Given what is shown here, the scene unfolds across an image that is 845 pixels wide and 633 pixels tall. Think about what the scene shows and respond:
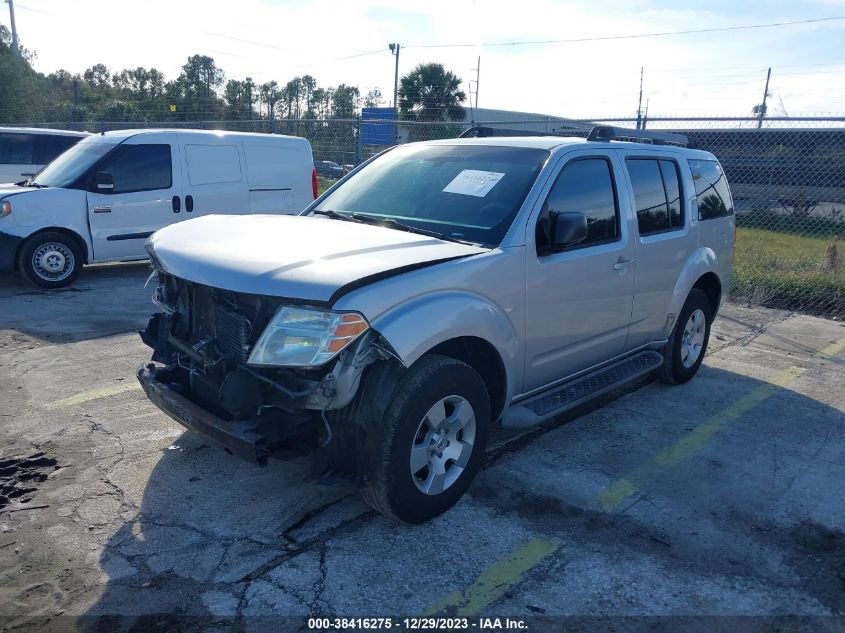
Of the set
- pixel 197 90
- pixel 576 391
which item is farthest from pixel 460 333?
pixel 197 90

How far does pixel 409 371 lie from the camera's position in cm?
319

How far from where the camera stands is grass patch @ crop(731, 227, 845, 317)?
927cm

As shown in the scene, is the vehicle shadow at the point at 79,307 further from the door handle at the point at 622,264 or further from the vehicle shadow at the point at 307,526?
the door handle at the point at 622,264

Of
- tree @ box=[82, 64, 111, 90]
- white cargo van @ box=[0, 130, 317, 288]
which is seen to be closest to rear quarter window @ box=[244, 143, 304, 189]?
white cargo van @ box=[0, 130, 317, 288]

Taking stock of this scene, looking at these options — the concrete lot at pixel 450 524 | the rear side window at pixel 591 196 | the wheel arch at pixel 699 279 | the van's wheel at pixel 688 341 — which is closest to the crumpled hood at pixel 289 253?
the rear side window at pixel 591 196

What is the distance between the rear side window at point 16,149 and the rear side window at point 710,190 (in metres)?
11.3

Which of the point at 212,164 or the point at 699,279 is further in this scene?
the point at 212,164

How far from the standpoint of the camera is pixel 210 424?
321 centimetres

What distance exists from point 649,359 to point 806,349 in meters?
3.31

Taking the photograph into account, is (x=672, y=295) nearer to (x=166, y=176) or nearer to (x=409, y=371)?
(x=409, y=371)

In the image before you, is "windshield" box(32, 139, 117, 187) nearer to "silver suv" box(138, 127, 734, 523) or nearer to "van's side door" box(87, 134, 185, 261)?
"van's side door" box(87, 134, 185, 261)

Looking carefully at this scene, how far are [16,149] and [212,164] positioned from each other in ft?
15.6

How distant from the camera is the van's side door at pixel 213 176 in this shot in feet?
31.0

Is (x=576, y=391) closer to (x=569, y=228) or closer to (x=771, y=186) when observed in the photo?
(x=569, y=228)
